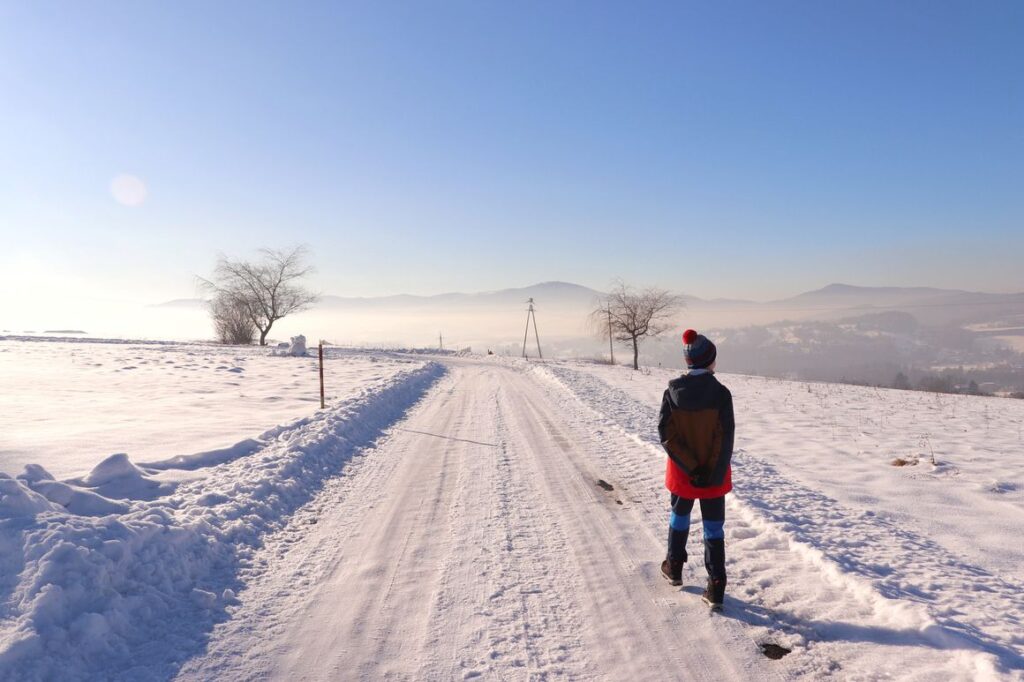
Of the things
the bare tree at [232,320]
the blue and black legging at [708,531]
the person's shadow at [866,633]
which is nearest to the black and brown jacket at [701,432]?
the blue and black legging at [708,531]

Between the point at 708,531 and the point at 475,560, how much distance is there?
2104 millimetres

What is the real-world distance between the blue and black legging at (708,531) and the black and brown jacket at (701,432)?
22cm

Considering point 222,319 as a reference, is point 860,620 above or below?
below

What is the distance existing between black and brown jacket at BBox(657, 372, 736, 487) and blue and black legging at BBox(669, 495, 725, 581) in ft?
0.71

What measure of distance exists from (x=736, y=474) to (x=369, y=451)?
6260 millimetres

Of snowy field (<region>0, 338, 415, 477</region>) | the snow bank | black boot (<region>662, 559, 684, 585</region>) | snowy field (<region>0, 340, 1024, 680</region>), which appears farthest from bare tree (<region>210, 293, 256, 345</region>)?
black boot (<region>662, 559, 684, 585</region>)

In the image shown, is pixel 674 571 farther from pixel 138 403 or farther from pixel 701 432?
pixel 138 403

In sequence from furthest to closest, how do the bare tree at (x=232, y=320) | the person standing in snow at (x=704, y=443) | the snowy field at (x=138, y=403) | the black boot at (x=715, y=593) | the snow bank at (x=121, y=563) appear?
Result: the bare tree at (x=232, y=320), the snowy field at (x=138, y=403), the person standing in snow at (x=704, y=443), the black boot at (x=715, y=593), the snow bank at (x=121, y=563)

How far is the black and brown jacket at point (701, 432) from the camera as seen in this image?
404 cm

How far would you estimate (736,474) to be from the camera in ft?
25.5

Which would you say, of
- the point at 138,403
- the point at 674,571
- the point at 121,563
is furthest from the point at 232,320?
the point at 674,571

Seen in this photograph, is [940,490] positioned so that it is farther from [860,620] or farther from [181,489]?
[181,489]

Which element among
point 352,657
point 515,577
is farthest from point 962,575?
point 352,657

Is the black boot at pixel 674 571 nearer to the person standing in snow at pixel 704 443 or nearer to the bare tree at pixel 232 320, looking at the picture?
the person standing in snow at pixel 704 443
